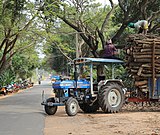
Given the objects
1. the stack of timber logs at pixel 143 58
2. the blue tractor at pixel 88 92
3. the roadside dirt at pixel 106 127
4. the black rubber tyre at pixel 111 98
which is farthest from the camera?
the black rubber tyre at pixel 111 98

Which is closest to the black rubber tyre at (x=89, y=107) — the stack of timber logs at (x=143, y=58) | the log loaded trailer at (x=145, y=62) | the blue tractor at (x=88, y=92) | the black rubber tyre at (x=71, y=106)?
the blue tractor at (x=88, y=92)

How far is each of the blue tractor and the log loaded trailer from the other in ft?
3.74

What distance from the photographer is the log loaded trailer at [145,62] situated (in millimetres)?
14812

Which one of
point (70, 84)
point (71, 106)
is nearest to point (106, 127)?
point (71, 106)

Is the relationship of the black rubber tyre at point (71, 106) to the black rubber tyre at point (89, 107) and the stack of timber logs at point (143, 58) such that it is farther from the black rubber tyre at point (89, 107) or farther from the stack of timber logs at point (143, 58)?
the stack of timber logs at point (143, 58)

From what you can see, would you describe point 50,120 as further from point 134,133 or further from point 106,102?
point 134,133

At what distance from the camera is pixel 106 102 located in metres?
15.2

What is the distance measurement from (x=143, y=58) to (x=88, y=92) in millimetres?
2953

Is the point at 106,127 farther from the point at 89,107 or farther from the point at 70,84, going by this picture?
the point at 89,107

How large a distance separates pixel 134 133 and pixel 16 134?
3324 mm

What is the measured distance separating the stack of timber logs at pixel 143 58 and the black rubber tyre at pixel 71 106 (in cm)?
279

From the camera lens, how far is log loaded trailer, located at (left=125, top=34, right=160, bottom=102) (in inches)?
583

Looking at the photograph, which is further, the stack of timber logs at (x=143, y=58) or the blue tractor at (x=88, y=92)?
the blue tractor at (x=88, y=92)

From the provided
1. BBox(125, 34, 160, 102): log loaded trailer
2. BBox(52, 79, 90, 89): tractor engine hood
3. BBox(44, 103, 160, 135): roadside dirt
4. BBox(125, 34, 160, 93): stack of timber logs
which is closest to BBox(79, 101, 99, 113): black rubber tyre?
BBox(52, 79, 90, 89): tractor engine hood
